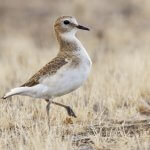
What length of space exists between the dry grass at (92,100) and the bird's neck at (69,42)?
2.76ft

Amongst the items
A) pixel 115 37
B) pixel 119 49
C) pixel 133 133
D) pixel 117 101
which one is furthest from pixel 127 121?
pixel 115 37

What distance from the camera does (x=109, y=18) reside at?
25.0 metres

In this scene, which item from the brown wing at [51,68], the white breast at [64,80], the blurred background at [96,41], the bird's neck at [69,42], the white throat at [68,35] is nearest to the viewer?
the white breast at [64,80]

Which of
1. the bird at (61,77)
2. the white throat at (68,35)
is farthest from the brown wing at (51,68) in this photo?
the white throat at (68,35)

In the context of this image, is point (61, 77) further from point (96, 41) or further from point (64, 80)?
point (96, 41)

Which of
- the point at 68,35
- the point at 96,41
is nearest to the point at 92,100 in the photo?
the point at 68,35

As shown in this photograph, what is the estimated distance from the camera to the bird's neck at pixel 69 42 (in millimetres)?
9250

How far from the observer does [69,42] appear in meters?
9.38

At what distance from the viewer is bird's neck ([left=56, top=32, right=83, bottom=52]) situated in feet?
30.3

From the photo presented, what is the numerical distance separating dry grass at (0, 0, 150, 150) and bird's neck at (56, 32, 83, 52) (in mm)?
841

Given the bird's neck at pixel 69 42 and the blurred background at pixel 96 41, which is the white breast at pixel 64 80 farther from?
the blurred background at pixel 96 41

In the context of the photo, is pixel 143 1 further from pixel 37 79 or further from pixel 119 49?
pixel 37 79

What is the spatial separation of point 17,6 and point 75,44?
17.9m

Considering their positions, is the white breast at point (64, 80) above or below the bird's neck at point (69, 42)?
below
